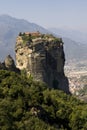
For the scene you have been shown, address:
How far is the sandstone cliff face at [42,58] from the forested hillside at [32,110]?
1255cm

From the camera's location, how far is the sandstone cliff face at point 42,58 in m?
46.0

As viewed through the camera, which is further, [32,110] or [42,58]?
[42,58]

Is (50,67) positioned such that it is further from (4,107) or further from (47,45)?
(4,107)

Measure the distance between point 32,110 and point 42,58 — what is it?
20.4m

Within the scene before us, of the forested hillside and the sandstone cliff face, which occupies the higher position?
the sandstone cliff face

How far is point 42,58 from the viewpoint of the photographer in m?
46.2

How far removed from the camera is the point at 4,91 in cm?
2870

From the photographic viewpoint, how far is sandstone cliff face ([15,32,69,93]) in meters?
46.0

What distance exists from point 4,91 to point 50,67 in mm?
19476

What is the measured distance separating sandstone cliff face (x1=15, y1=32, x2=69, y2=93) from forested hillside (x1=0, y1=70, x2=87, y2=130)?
494 inches

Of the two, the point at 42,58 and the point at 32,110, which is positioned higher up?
the point at 42,58

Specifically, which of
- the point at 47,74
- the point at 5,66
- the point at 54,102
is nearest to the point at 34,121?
the point at 54,102

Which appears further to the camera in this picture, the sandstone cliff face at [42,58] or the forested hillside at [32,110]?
the sandstone cliff face at [42,58]

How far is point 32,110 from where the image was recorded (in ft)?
86.0
